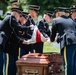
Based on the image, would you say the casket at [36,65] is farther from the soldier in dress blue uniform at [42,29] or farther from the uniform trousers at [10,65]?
the soldier in dress blue uniform at [42,29]

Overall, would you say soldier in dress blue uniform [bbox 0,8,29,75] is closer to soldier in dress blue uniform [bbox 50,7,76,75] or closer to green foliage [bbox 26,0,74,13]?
soldier in dress blue uniform [bbox 50,7,76,75]

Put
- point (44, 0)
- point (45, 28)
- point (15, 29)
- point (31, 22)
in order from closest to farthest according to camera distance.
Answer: point (15, 29) → point (31, 22) → point (45, 28) → point (44, 0)

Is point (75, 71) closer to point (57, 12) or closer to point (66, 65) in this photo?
point (66, 65)

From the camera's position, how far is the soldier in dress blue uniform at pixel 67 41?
7.46 metres

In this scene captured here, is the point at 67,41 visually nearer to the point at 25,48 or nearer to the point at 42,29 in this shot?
the point at 25,48

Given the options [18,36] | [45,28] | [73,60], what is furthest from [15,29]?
[45,28]

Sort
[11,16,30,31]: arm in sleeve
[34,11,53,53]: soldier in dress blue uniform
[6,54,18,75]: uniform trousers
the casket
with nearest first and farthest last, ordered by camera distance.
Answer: the casket
[11,16,30,31]: arm in sleeve
[6,54,18,75]: uniform trousers
[34,11,53,53]: soldier in dress blue uniform

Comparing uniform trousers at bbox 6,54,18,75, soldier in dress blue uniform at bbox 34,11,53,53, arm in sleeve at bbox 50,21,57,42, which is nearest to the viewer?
arm in sleeve at bbox 50,21,57,42

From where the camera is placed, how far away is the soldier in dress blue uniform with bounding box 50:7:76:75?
746cm

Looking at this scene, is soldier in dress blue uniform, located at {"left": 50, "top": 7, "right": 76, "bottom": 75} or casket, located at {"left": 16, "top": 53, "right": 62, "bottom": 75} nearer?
casket, located at {"left": 16, "top": 53, "right": 62, "bottom": 75}

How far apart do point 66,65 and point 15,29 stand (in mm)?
1285

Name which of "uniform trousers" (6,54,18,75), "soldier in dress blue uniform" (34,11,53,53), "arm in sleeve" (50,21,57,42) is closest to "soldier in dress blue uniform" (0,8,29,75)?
"uniform trousers" (6,54,18,75)

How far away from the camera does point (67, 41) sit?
7.45m

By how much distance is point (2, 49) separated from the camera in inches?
305
